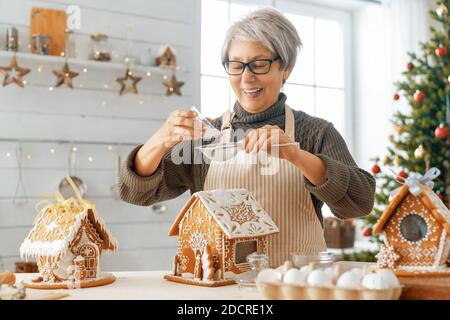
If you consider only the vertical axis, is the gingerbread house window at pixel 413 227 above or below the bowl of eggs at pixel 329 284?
above

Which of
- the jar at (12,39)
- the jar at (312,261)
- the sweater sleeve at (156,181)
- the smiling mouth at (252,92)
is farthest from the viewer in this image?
the jar at (12,39)

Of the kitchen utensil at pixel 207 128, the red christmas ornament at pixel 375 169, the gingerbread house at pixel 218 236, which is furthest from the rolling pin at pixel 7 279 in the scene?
the red christmas ornament at pixel 375 169

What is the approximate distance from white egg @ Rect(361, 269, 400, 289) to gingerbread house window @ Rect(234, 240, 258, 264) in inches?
18.4

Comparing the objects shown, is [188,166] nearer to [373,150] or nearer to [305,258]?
[305,258]

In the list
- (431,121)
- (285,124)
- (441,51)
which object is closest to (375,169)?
(431,121)

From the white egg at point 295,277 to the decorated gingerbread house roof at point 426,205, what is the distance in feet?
1.12

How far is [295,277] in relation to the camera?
1.08 m

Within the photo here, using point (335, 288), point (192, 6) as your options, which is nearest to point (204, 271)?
point (335, 288)

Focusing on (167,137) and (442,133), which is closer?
(167,137)

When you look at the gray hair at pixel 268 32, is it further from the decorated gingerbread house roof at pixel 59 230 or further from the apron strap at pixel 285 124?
the decorated gingerbread house roof at pixel 59 230

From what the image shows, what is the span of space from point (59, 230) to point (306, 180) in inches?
25.9

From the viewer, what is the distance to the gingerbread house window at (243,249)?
1465mm

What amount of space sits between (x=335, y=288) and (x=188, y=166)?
0.93 metres

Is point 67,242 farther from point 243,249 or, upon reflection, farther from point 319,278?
point 319,278
